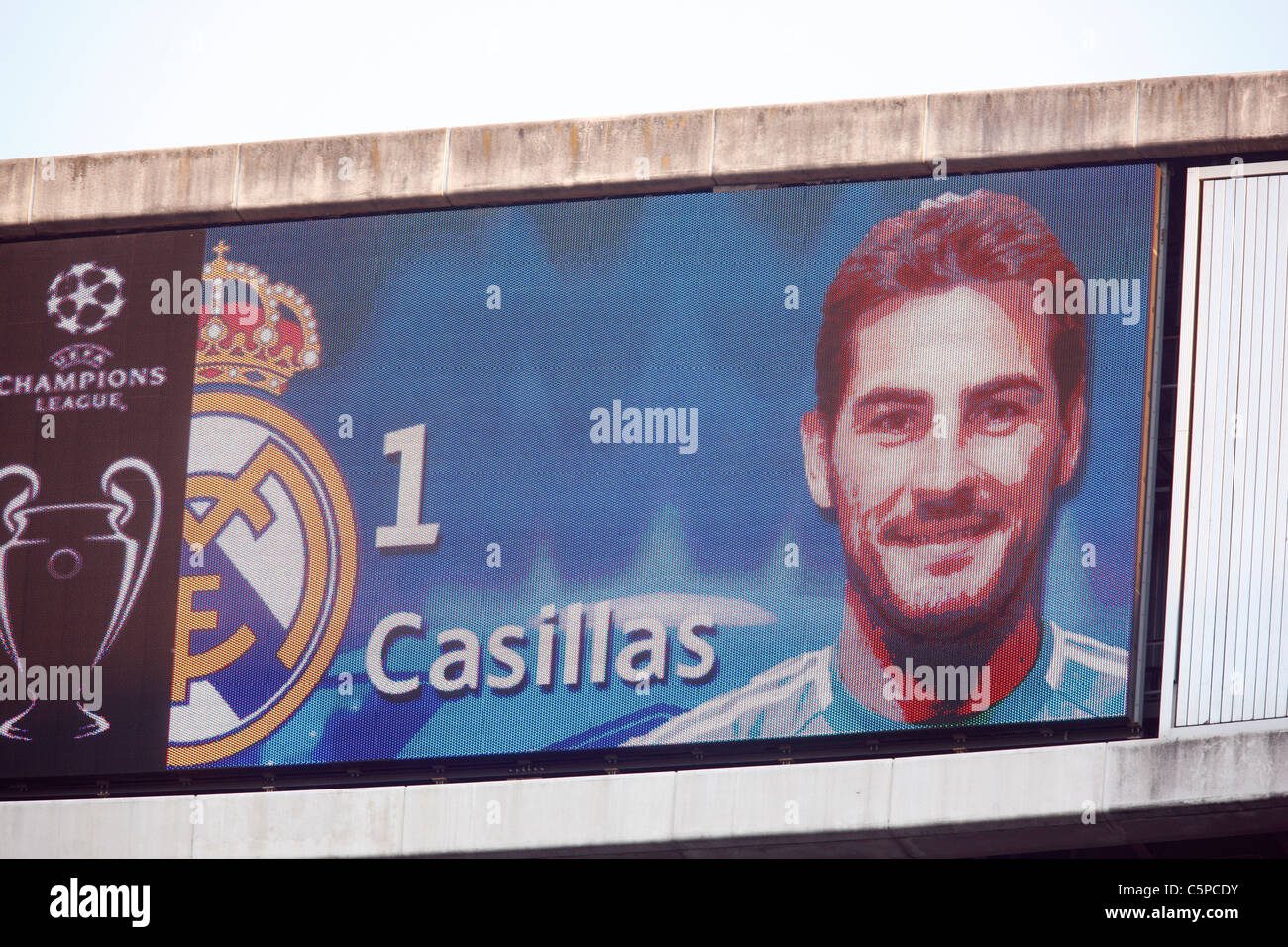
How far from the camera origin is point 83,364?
69.1ft

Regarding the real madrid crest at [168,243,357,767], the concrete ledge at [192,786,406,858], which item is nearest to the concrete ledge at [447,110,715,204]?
the real madrid crest at [168,243,357,767]

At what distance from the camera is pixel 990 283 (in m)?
18.8

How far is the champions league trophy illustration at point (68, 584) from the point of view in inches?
795

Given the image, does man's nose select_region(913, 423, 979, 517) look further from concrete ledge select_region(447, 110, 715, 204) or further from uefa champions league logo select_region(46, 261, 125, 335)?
uefa champions league logo select_region(46, 261, 125, 335)

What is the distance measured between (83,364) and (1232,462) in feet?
36.4

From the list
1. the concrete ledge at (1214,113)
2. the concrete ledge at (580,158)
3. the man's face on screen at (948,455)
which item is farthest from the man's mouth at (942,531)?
the concrete ledge at (580,158)

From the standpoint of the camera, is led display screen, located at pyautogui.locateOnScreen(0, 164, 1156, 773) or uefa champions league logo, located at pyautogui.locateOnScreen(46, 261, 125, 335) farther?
uefa champions league logo, located at pyautogui.locateOnScreen(46, 261, 125, 335)

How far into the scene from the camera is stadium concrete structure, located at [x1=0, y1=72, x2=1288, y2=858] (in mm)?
17438

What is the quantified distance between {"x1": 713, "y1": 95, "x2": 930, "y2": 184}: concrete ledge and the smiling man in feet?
1.95

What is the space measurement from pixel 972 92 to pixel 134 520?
29.3ft

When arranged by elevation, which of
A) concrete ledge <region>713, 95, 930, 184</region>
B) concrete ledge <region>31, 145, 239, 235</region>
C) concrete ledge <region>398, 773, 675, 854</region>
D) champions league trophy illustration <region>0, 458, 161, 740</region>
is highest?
concrete ledge <region>713, 95, 930, 184</region>

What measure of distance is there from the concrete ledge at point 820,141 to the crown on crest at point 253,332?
4.36 meters

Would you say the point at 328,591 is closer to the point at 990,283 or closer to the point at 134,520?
the point at 134,520
